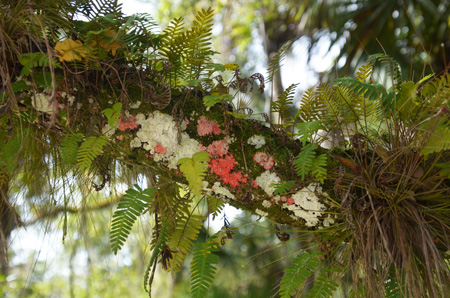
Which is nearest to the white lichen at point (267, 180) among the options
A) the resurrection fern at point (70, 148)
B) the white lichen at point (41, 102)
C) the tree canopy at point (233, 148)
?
the tree canopy at point (233, 148)

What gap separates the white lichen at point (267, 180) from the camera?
106 cm

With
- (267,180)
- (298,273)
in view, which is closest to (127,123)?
(267,180)

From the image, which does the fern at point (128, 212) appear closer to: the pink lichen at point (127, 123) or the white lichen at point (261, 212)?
the pink lichen at point (127, 123)

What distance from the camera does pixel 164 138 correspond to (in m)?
1.09

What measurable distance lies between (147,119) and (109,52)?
0.26 metres

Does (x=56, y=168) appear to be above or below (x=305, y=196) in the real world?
above

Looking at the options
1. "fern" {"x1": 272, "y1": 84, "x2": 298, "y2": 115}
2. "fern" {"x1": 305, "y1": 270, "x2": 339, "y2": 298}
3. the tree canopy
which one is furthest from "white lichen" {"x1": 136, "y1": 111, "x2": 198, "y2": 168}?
"fern" {"x1": 305, "y1": 270, "x2": 339, "y2": 298}

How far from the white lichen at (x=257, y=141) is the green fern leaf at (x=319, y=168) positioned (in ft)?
0.54

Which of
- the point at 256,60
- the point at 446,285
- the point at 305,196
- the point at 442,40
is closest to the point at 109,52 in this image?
the point at 305,196

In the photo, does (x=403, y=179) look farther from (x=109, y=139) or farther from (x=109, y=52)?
(x=109, y=52)

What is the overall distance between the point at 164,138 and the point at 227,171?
7.9 inches

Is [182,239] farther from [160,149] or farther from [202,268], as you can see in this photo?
[160,149]

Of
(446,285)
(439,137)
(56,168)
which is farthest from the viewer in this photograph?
(56,168)

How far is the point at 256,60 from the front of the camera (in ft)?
19.4
